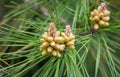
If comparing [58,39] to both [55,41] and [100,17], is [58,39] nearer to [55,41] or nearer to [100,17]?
[55,41]

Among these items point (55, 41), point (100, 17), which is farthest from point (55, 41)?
point (100, 17)

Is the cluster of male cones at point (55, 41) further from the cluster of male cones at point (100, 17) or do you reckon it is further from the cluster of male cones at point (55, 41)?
the cluster of male cones at point (100, 17)

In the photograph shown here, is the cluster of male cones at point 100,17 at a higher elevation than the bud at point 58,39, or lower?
higher

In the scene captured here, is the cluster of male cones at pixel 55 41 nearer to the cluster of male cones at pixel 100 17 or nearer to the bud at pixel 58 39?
the bud at pixel 58 39

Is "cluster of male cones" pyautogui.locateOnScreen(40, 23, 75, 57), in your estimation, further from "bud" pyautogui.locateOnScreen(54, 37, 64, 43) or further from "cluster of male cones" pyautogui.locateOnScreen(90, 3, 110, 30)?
"cluster of male cones" pyautogui.locateOnScreen(90, 3, 110, 30)

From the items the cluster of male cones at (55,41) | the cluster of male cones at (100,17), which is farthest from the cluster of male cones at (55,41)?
the cluster of male cones at (100,17)

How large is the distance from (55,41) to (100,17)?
197 millimetres

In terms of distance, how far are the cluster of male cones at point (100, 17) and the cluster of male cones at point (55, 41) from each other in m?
0.14

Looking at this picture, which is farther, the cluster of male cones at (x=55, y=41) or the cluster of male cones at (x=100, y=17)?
the cluster of male cones at (x=100, y=17)

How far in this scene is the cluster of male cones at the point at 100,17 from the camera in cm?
97

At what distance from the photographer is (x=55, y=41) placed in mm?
857

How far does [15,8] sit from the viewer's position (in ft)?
4.66

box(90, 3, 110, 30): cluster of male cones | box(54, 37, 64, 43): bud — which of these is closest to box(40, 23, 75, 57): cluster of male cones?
box(54, 37, 64, 43): bud

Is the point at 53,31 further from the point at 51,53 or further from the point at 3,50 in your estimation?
the point at 3,50
